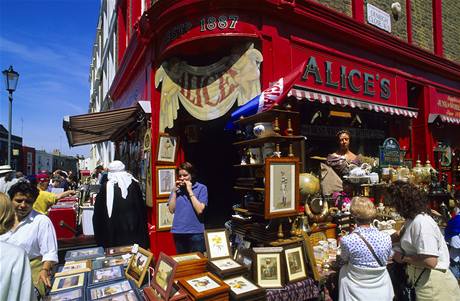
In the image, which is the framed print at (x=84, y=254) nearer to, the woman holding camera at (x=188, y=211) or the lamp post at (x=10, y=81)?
the woman holding camera at (x=188, y=211)

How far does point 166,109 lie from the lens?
5805mm

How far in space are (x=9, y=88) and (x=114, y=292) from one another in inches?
368

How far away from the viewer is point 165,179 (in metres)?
5.93

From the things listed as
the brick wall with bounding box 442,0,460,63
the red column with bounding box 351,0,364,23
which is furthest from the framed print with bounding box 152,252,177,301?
the brick wall with bounding box 442,0,460,63

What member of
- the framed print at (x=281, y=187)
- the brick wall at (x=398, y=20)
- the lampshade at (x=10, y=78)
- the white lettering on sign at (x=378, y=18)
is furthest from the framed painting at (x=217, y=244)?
the lampshade at (x=10, y=78)

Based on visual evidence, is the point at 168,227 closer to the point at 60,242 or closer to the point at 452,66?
the point at 60,242

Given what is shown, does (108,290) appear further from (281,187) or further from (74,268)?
(281,187)

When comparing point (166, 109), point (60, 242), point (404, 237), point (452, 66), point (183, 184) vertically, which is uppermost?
point (452, 66)

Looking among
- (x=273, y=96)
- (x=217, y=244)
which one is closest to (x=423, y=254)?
(x=217, y=244)

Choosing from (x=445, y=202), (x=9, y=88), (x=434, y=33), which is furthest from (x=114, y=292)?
(x=434, y=33)

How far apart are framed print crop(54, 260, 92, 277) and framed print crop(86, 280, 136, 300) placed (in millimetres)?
503

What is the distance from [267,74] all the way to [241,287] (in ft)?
12.1

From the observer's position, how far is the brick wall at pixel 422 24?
880cm

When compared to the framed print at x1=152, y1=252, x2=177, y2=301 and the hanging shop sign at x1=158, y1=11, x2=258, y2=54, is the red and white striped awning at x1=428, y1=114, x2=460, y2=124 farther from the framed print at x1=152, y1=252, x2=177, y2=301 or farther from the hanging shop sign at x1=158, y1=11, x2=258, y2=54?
the framed print at x1=152, y1=252, x2=177, y2=301
